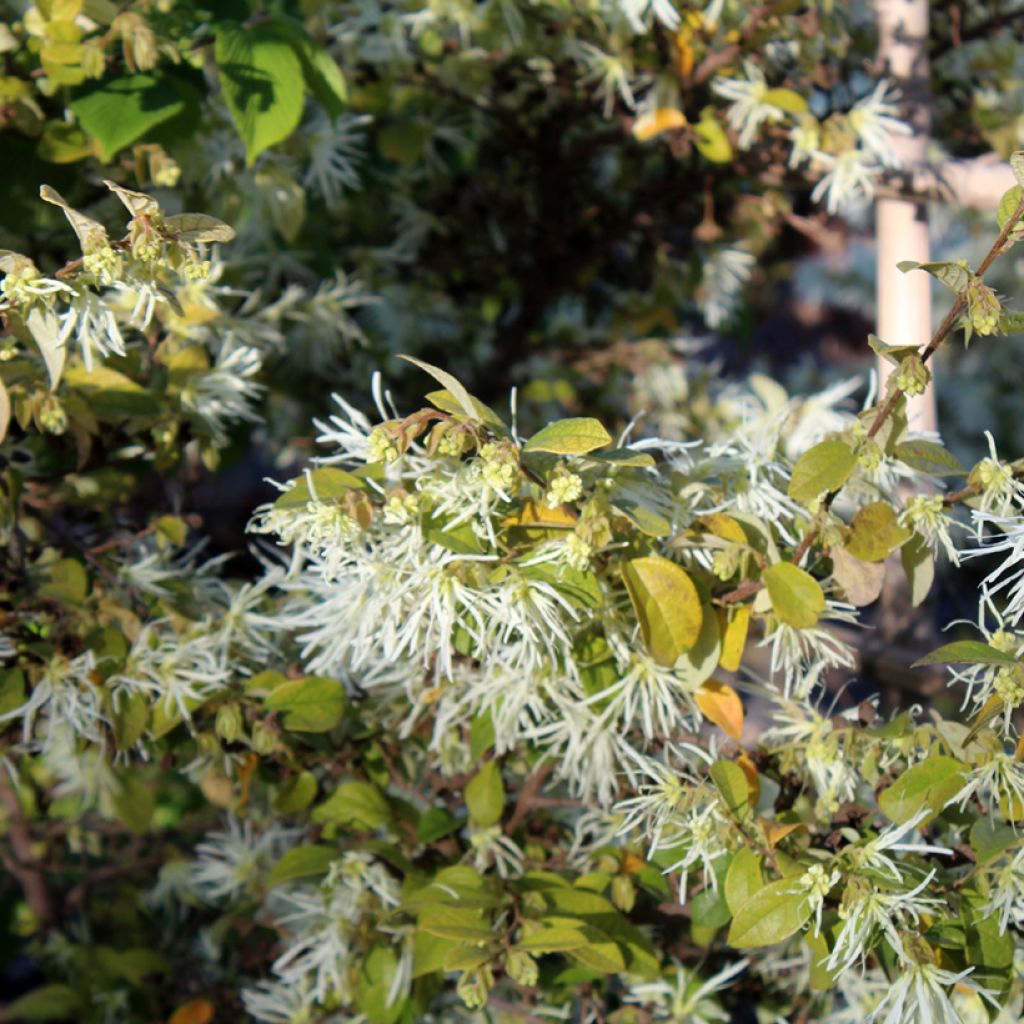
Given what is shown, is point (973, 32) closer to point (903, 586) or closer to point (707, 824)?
point (903, 586)

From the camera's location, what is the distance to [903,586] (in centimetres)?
139

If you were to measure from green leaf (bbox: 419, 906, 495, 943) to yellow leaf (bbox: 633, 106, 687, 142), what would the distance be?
86 cm

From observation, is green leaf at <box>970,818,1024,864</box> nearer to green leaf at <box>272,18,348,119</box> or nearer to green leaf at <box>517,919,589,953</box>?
green leaf at <box>517,919,589,953</box>

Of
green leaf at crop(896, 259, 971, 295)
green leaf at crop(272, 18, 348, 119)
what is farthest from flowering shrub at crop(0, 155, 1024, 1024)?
green leaf at crop(272, 18, 348, 119)

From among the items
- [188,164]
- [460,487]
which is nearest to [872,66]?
[188,164]

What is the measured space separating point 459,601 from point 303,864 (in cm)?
30

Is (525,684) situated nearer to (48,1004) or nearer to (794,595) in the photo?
(794,595)

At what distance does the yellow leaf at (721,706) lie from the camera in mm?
768

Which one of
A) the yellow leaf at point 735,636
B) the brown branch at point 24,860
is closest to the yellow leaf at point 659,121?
the yellow leaf at point 735,636

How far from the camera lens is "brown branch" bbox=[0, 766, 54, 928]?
1.30 m

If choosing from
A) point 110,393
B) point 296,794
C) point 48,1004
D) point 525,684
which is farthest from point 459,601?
point 48,1004

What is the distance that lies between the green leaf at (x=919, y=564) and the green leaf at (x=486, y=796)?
340 millimetres

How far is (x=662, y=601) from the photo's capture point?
69cm

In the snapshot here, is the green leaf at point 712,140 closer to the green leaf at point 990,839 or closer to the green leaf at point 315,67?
the green leaf at point 315,67
